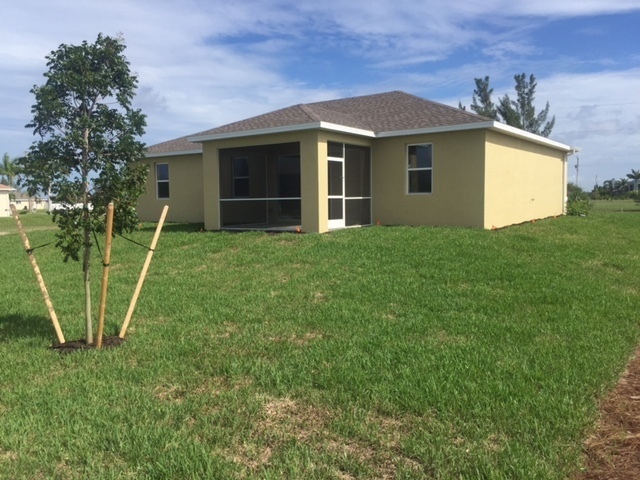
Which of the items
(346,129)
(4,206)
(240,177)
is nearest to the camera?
(346,129)

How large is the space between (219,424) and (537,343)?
332 cm

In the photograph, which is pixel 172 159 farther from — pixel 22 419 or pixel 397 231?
pixel 22 419

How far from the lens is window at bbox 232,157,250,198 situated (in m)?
17.2

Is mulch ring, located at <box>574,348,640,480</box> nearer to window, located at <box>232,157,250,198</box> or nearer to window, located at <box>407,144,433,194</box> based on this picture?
window, located at <box>407,144,433,194</box>

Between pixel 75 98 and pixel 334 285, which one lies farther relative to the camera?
pixel 334 285

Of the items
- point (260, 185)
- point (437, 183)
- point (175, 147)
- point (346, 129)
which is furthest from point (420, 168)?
point (175, 147)

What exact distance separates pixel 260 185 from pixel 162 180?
518 cm

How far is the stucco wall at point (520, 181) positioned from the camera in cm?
1462

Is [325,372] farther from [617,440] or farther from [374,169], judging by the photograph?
[374,169]

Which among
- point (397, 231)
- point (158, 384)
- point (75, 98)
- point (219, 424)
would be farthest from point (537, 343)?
point (397, 231)

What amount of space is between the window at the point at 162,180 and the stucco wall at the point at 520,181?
1244cm

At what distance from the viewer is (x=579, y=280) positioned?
28.0ft

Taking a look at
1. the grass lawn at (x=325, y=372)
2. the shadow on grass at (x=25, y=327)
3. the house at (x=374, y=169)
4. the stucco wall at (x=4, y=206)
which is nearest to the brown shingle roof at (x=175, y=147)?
the house at (x=374, y=169)

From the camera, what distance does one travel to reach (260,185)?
18219 mm
